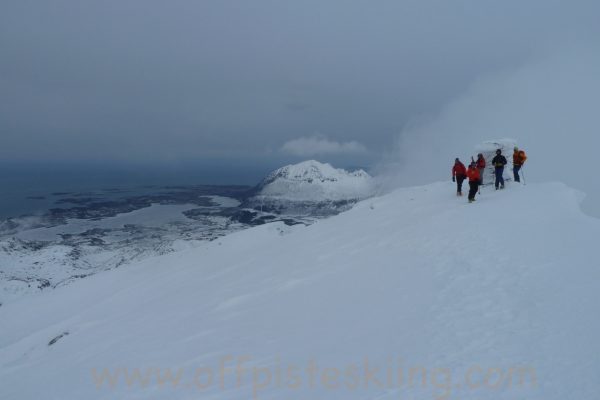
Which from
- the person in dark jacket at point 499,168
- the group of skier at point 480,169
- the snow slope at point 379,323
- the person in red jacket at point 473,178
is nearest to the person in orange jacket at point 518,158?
the group of skier at point 480,169

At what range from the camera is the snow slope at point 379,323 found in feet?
18.5

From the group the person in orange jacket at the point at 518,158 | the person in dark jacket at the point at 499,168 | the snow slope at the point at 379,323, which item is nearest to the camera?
the snow slope at the point at 379,323

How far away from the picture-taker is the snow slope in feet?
18.5

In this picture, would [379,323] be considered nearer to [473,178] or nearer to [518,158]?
[473,178]

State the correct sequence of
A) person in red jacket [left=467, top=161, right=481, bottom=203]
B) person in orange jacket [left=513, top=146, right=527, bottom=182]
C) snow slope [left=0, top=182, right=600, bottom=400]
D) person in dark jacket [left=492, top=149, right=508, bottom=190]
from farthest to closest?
person in orange jacket [left=513, top=146, right=527, bottom=182] < person in dark jacket [left=492, top=149, right=508, bottom=190] < person in red jacket [left=467, top=161, right=481, bottom=203] < snow slope [left=0, top=182, right=600, bottom=400]

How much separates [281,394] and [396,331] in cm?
295

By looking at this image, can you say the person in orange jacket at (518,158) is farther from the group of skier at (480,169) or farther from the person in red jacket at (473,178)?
the person in red jacket at (473,178)

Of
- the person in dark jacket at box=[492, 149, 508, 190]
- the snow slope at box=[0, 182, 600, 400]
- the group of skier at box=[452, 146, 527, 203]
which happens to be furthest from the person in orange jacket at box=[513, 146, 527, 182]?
the snow slope at box=[0, 182, 600, 400]

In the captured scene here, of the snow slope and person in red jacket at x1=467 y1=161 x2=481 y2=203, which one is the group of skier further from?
the snow slope

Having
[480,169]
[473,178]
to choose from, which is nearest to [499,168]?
[480,169]

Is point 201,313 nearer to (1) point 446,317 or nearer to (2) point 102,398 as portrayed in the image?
(2) point 102,398

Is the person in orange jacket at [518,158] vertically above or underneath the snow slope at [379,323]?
above

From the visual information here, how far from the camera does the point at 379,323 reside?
8.12m

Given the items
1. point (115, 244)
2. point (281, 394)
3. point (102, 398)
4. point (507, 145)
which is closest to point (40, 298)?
point (102, 398)
